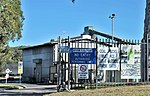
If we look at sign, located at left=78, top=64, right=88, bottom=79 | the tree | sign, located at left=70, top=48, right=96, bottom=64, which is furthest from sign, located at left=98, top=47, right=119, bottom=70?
the tree

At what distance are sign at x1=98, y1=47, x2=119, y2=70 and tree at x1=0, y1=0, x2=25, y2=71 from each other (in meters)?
21.4

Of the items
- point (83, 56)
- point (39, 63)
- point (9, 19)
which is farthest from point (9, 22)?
point (83, 56)

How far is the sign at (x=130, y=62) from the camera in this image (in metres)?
22.7

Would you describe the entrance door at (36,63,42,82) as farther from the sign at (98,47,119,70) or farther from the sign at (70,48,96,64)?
the sign at (98,47,119,70)

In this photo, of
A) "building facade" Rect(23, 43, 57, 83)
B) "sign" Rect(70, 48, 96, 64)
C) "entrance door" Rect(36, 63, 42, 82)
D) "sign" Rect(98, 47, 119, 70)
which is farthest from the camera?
"entrance door" Rect(36, 63, 42, 82)

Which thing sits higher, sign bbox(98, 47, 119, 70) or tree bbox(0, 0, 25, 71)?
tree bbox(0, 0, 25, 71)

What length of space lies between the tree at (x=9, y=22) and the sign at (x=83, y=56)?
67.3 feet

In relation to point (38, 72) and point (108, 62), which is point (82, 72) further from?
point (38, 72)

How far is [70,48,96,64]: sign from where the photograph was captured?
2227cm

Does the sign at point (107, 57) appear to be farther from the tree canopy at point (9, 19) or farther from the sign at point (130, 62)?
the tree canopy at point (9, 19)

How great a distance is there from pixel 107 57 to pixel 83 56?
5.25ft

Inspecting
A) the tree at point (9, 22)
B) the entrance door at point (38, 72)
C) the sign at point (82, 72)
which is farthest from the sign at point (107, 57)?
the entrance door at point (38, 72)

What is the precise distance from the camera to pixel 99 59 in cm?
2245

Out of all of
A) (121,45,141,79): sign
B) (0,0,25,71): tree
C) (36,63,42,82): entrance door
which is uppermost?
(0,0,25,71): tree
